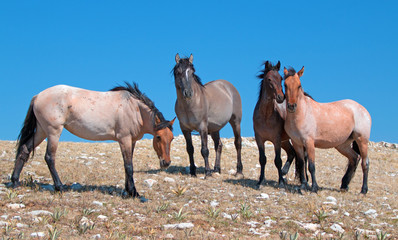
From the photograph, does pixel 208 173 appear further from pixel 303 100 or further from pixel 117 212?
pixel 117 212

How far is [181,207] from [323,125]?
396 cm

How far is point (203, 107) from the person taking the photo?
1010cm

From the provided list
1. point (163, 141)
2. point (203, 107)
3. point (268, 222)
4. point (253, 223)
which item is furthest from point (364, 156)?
point (163, 141)

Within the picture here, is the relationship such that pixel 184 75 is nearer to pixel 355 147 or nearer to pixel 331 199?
pixel 331 199

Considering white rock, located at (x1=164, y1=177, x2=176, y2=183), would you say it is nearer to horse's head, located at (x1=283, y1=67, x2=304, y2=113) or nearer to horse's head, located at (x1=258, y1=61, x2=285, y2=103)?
horse's head, located at (x1=258, y1=61, x2=285, y2=103)

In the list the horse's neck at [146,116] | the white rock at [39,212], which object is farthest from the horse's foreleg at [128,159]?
the white rock at [39,212]

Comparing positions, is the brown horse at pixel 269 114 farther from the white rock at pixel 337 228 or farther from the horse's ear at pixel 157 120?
the white rock at pixel 337 228

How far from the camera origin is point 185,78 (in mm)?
9383

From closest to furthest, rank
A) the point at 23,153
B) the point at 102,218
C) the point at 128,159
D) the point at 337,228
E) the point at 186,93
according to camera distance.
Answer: the point at 102,218, the point at 337,228, the point at 128,159, the point at 23,153, the point at 186,93

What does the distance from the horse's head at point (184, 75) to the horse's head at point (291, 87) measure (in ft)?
7.46

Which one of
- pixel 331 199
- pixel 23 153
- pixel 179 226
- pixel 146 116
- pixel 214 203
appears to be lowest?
pixel 179 226

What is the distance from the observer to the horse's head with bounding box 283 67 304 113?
26.6ft

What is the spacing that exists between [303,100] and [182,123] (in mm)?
3118

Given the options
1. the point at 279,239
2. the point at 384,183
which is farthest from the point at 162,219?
the point at 384,183
